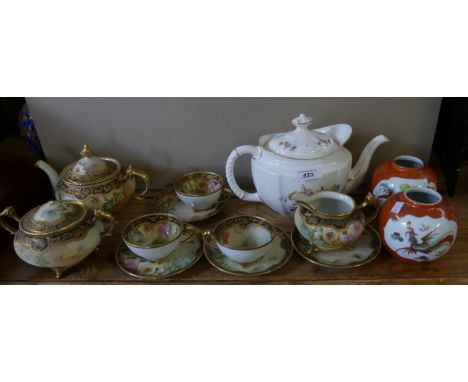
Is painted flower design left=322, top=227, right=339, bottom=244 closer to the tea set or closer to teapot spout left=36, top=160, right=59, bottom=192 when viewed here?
the tea set

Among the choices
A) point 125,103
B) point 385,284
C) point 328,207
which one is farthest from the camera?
point 125,103

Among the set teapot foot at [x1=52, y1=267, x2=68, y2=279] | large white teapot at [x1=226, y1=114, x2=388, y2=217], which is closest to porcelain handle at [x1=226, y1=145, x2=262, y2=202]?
large white teapot at [x1=226, y1=114, x2=388, y2=217]

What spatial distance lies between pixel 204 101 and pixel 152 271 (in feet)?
1.48

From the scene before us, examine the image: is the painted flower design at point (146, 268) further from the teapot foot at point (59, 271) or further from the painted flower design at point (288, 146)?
the painted flower design at point (288, 146)

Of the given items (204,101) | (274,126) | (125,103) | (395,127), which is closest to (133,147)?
(125,103)

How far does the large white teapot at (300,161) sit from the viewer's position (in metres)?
0.93

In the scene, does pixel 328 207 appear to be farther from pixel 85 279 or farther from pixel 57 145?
pixel 57 145

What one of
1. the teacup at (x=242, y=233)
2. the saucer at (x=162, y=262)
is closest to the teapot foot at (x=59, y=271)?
the saucer at (x=162, y=262)

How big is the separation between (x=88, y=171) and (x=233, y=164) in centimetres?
36

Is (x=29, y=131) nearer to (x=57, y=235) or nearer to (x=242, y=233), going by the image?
(x=57, y=235)

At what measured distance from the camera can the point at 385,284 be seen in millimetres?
849

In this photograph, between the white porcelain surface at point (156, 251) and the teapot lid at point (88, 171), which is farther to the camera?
the teapot lid at point (88, 171)

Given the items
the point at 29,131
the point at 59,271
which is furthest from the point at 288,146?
the point at 29,131

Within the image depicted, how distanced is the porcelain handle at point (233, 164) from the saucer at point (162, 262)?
17 cm
